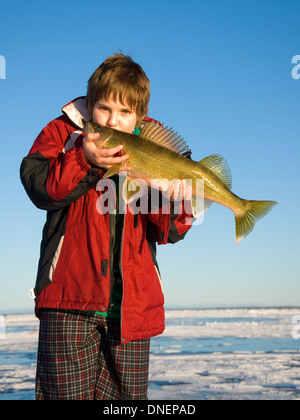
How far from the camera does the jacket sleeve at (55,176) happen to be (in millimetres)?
2766

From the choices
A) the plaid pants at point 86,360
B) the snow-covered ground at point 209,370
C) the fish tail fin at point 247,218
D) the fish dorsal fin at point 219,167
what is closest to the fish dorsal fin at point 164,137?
the fish dorsal fin at point 219,167

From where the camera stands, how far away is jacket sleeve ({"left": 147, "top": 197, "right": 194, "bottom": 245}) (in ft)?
10.3

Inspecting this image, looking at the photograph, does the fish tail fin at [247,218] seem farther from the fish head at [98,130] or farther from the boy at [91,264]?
the fish head at [98,130]

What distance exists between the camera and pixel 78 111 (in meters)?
3.19

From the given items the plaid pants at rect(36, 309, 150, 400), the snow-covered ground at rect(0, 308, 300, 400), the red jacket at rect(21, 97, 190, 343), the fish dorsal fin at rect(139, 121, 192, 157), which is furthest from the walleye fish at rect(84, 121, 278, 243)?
the snow-covered ground at rect(0, 308, 300, 400)

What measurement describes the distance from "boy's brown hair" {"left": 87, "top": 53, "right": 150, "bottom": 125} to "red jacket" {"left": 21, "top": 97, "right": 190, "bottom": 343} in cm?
20

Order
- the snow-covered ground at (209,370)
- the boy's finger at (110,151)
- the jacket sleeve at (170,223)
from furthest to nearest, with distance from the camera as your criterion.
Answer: the snow-covered ground at (209,370)
the jacket sleeve at (170,223)
the boy's finger at (110,151)

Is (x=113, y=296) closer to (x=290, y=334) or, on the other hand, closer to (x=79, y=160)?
(x=79, y=160)

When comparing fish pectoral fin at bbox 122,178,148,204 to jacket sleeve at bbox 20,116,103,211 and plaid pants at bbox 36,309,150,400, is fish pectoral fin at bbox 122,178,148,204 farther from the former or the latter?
→ plaid pants at bbox 36,309,150,400

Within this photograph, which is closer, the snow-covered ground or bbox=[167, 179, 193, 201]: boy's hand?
bbox=[167, 179, 193, 201]: boy's hand

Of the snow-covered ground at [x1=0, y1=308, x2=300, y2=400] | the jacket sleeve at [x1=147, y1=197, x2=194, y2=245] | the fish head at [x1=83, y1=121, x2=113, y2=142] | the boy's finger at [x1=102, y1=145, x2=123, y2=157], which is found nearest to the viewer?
the boy's finger at [x1=102, y1=145, x2=123, y2=157]

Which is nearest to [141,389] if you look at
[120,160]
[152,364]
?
[120,160]

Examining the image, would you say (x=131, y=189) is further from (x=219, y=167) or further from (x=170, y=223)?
(x=219, y=167)

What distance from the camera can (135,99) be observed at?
3.22 metres
